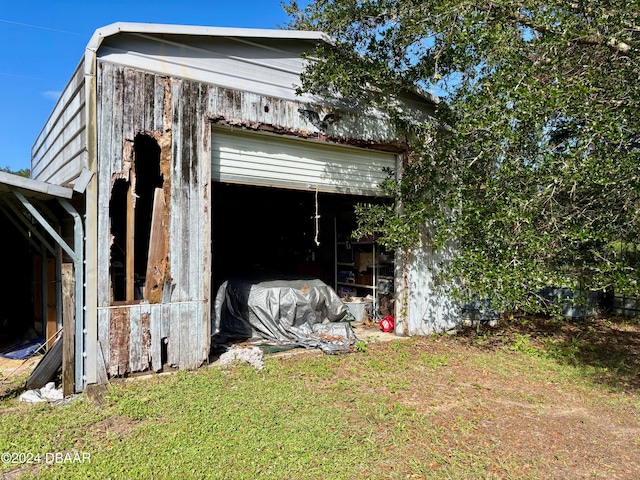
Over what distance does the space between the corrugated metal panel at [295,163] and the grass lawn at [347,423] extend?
2.42 m

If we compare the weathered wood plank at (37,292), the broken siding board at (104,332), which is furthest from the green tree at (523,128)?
the weathered wood plank at (37,292)

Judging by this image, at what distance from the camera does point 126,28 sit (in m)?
4.63

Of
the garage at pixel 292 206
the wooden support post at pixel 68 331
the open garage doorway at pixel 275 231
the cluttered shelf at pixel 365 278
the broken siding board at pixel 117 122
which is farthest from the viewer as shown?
the open garage doorway at pixel 275 231

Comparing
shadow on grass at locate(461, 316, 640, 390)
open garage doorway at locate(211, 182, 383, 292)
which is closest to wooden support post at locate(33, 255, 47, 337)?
open garage doorway at locate(211, 182, 383, 292)

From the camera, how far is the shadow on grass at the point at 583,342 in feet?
17.3

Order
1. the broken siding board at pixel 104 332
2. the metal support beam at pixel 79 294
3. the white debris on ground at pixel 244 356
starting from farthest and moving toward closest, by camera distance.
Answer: the white debris on ground at pixel 244 356, the broken siding board at pixel 104 332, the metal support beam at pixel 79 294

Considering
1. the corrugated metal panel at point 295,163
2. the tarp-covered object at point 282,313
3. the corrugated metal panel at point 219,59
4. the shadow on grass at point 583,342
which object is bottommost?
the shadow on grass at point 583,342

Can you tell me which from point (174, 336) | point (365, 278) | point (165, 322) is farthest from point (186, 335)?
point (365, 278)

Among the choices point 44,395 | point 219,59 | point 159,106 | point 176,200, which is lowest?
point 44,395

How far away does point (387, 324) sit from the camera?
287 inches

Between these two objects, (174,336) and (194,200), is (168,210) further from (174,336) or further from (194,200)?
(174,336)

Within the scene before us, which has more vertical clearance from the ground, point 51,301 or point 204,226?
point 204,226

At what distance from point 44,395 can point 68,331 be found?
2.11 ft

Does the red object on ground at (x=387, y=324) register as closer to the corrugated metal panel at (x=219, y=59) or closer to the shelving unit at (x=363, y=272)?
the shelving unit at (x=363, y=272)
